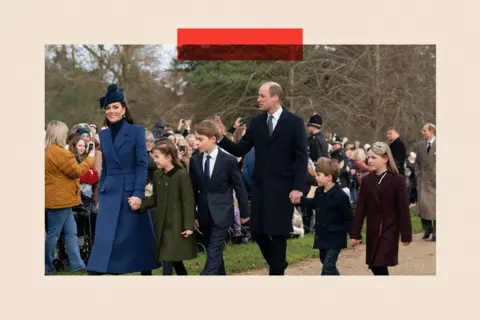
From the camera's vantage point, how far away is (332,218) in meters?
8.41

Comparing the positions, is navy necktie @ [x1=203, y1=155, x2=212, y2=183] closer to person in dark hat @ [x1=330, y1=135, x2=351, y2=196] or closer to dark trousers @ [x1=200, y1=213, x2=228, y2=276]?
dark trousers @ [x1=200, y1=213, x2=228, y2=276]

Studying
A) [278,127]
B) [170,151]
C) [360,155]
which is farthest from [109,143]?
[360,155]

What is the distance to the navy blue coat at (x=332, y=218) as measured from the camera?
27.4ft

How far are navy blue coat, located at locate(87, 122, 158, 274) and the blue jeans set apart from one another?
1660 mm

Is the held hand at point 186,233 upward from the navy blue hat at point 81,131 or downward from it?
downward

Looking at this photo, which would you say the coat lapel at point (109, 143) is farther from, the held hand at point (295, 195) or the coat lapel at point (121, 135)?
the held hand at point (295, 195)

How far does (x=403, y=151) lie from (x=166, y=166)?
24.1 ft

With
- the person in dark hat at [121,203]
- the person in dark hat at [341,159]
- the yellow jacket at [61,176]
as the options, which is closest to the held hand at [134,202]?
the person in dark hat at [121,203]

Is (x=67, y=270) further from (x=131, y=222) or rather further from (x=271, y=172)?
(x=271, y=172)

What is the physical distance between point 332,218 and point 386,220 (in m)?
0.66

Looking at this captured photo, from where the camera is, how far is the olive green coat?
803 centimetres

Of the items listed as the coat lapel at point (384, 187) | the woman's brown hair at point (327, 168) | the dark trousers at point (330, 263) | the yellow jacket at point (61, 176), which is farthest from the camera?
the yellow jacket at point (61, 176)

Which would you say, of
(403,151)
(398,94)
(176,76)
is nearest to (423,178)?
(403,151)

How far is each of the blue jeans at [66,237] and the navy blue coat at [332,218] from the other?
3043 mm
